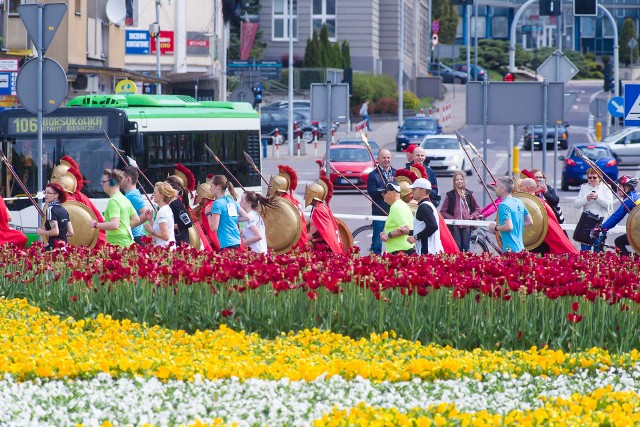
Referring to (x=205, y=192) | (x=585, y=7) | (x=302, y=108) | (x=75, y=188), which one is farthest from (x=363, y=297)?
(x=302, y=108)

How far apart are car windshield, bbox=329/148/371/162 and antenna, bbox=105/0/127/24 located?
691 cm

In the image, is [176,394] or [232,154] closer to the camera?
[176,394]

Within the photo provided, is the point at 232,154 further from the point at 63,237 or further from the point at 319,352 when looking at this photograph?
the point at 319,352

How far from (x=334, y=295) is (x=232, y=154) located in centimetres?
1358

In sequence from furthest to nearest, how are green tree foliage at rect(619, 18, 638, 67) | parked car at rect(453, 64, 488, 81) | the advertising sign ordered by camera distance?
green tree foliage at rect(619, 18, 638, 67)
parked car at rect(453, 64, 488, 81)
the advertising sign

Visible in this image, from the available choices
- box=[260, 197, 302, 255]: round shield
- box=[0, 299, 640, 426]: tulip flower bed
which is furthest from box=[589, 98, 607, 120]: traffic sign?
box=[0, 299, 640, 426]: tulip flower bed

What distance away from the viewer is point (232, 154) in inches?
955

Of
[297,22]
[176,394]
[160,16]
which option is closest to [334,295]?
[176,394]

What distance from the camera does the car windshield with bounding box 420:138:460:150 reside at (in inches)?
1849

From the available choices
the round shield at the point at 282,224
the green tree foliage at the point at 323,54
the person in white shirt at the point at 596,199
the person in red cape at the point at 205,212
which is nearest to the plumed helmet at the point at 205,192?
the person in red cape at the point at 205,212

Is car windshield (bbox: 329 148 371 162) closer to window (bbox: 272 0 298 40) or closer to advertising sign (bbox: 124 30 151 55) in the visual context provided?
advertising sign (bbox: 124 30 151 55)

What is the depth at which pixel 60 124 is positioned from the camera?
65.3 feet

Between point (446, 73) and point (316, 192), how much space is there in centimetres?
10441

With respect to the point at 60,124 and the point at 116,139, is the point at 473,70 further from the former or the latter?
the point at 60,124
